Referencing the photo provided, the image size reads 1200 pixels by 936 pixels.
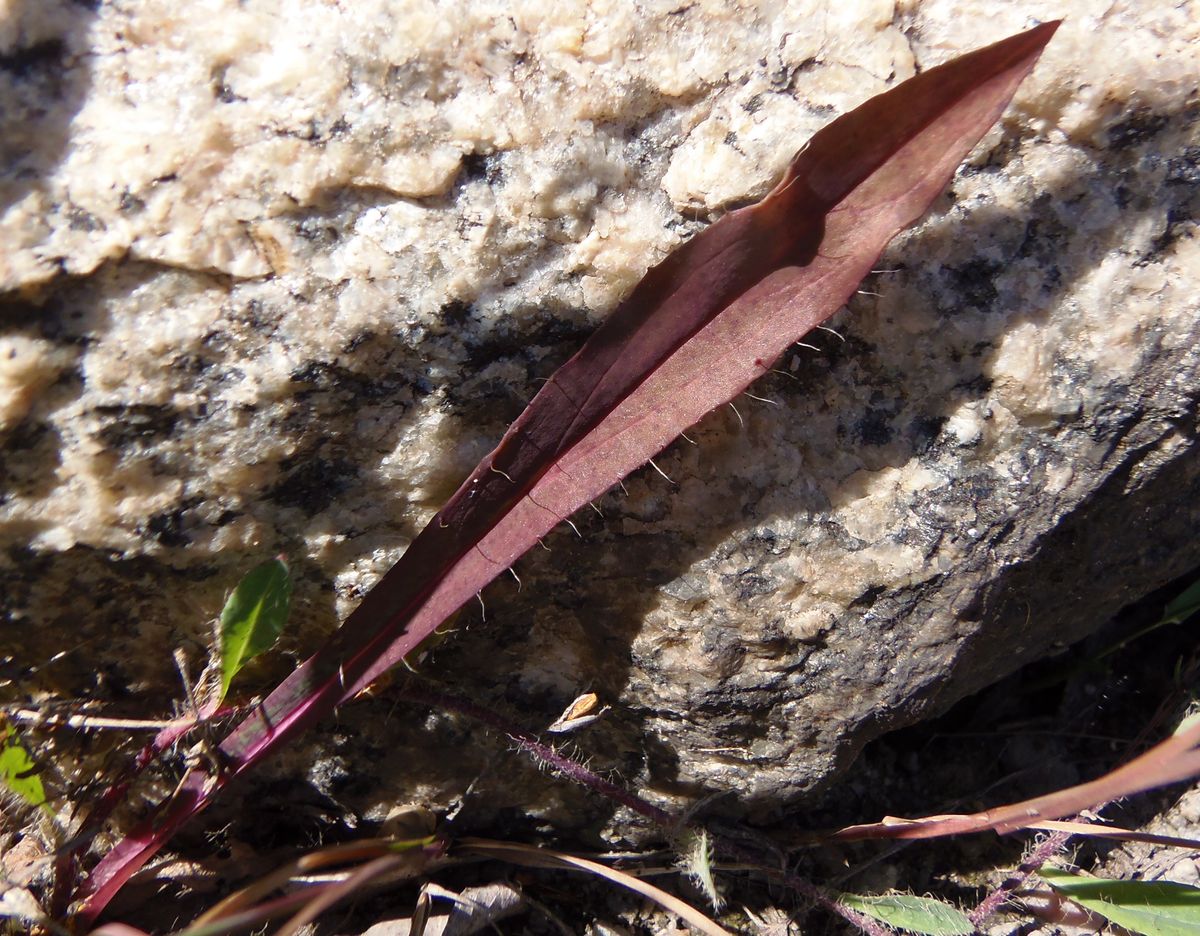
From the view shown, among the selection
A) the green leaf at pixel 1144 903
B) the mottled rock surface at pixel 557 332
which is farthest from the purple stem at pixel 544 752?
the green leaf at pixel 1144 903

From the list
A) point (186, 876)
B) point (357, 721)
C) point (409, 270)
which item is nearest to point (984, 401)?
point (409, 270)

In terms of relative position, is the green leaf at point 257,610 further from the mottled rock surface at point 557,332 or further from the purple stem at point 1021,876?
the purple stem at point 1021,876

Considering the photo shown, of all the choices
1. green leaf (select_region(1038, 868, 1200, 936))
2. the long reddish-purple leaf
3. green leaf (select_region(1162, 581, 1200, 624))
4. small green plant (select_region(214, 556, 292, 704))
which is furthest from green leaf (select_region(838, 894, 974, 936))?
small green plant (select_region(214, 556, 292, 704))

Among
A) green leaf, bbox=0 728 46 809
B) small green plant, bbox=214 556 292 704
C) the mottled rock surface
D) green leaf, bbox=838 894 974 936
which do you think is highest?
the mottled rock surface

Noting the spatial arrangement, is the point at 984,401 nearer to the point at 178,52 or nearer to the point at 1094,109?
the point at 1094,109

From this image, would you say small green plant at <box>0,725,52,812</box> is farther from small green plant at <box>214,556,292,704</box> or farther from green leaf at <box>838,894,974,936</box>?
green leaf at <box>838,894,974,936</box>

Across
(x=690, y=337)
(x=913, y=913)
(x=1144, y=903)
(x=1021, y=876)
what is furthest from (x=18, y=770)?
(x=1144, y=903)

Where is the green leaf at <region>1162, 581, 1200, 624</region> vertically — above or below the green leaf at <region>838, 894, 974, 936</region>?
above
